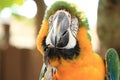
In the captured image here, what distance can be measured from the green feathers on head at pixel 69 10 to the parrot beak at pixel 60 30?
15 mm

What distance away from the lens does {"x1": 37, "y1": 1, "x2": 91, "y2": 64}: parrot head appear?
68 centimetres

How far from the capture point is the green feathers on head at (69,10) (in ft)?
2.29

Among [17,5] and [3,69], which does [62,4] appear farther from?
[3,69]

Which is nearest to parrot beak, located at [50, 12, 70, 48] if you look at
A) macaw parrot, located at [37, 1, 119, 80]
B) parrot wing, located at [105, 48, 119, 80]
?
macaw parrot, located at [37, 1, 119, 80]

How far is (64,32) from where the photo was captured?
0.68 meters

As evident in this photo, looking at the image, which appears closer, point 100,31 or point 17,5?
point 100,31

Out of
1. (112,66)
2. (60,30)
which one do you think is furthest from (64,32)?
(112,66)

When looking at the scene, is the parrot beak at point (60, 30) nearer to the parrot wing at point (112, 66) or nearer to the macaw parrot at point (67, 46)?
the macaw parrot at point (67, 46)

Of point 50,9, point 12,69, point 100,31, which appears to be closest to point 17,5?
point 100,31

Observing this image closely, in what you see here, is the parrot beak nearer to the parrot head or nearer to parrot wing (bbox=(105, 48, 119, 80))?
the parrot head

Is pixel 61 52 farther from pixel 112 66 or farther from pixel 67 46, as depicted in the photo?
pixel 112 66

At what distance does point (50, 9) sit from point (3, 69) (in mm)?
1409

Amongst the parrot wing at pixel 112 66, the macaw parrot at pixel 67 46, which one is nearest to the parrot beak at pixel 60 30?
the macaw parrot at pixel 67 46

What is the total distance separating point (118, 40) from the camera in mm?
917
